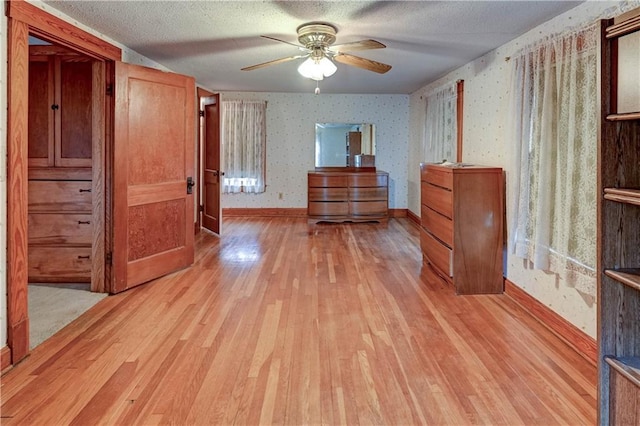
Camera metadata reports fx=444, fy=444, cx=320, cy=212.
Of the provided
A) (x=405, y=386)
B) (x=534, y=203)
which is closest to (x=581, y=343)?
(x=534, y=203)

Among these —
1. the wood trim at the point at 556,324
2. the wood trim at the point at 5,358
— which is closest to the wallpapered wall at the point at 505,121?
the wood trim at the point at 556,324

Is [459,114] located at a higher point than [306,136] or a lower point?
lower

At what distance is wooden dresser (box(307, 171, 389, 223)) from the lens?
24.4 ft

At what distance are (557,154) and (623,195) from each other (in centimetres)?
152

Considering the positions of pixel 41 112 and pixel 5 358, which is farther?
pixel 41 112

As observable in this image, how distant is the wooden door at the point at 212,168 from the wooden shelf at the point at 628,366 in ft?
17.3

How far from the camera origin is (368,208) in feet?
24.7

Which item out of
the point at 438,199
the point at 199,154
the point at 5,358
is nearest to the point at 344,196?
the point at 199,154

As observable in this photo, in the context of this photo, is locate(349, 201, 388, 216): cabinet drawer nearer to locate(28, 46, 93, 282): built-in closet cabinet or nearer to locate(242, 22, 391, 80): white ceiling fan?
locate(242, 22, 391, 80): white ceiling fan

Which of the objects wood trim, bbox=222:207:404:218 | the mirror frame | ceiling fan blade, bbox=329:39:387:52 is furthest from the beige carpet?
the mirror frame

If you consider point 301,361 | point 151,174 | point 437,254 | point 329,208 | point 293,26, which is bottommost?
point 301,361

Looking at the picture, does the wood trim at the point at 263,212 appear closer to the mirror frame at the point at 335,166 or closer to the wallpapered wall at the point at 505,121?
the mirror frame at the point at 335,166

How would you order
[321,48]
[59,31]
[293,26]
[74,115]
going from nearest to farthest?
[59,31], [293,26], [321,48], [74,115]

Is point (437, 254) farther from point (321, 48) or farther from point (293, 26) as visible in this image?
point (293, 26)
